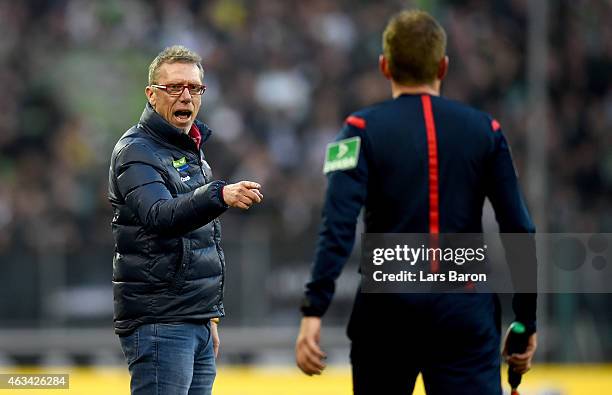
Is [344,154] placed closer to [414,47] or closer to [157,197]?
[414,47]

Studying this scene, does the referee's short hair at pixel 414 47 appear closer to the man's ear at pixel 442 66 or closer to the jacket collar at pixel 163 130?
the man's ear at pixel 442 66

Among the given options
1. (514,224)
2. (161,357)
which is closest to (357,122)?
(514,224)

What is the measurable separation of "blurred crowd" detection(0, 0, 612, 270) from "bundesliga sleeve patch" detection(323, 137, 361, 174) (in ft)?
29.0

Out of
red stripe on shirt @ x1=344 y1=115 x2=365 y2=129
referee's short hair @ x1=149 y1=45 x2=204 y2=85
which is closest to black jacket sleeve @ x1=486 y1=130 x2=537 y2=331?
red stripe on shirt @ x1=344 y1=115 x2=365 y2=129

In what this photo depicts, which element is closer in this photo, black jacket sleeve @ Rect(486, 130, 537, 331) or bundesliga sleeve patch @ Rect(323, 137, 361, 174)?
bundesliga sleeve patch @ Rect(323, 137, 361, 174)

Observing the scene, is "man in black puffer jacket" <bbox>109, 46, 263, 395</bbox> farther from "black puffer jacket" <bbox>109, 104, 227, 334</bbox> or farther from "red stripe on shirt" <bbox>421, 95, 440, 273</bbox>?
"red stripe on shirt" <bbox>421, 95, 440, 273</bbox>

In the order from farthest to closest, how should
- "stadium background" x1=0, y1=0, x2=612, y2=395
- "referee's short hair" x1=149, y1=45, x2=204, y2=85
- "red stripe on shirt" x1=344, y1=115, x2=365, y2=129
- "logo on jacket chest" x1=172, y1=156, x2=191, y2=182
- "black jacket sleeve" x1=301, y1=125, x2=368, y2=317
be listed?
"stadium background" x1=0, y1=0, x2=612, y2=395 → "referee's short hair" x1=149, y1=45, x2=204, y2=85 → "logo on jacket chest" x1=172, y1=156, x2=191, y2=182 → "red stripe on shirt" x1=344, y1=115, x2=365, y2=129 → "black jacket sleeve" x1=301, y1=125, x2=368, y2=317

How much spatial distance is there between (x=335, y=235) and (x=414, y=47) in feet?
2.38

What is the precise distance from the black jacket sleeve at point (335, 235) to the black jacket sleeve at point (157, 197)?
0.38 metres

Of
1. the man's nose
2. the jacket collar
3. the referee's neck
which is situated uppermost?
the man's nose

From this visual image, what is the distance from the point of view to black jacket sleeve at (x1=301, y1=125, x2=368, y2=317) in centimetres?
476

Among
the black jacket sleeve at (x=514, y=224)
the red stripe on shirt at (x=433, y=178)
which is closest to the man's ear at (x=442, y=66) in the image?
the red stripe on shirt at (x=433, y=178)

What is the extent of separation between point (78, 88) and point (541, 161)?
Result: 567 centimetres

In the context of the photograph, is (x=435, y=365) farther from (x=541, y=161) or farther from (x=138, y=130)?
(x=541, y=161)
